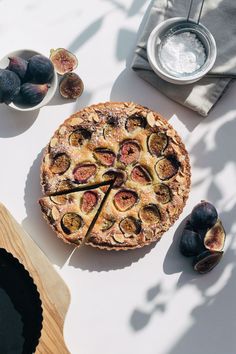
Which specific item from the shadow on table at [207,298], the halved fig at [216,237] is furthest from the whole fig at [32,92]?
the halved fig at [216,237]

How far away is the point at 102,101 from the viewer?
315cm

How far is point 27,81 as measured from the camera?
303 centimetres

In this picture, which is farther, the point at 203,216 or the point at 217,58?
the point at 217,58

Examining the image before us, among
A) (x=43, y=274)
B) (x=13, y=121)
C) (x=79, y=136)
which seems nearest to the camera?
(x=43, y=274)

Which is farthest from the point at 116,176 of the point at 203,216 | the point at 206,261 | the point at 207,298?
the point at 207,298

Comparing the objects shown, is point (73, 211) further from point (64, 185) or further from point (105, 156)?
point (105, 156)

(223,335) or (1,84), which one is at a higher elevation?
(1,84)

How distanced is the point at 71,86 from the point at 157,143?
42 cm

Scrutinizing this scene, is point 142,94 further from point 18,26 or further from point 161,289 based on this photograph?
point 161,289

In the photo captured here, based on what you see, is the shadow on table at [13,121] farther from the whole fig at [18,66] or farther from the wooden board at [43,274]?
the wooden board at [43,274]

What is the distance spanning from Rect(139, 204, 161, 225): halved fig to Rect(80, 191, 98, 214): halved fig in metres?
0.18

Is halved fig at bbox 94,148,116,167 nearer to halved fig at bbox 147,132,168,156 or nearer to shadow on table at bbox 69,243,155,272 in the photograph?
halved fig at bbox 147,132,168,156

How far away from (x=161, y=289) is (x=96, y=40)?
103cm

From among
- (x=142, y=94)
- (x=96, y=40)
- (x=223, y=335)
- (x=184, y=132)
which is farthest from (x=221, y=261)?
(x=96, y=40)
